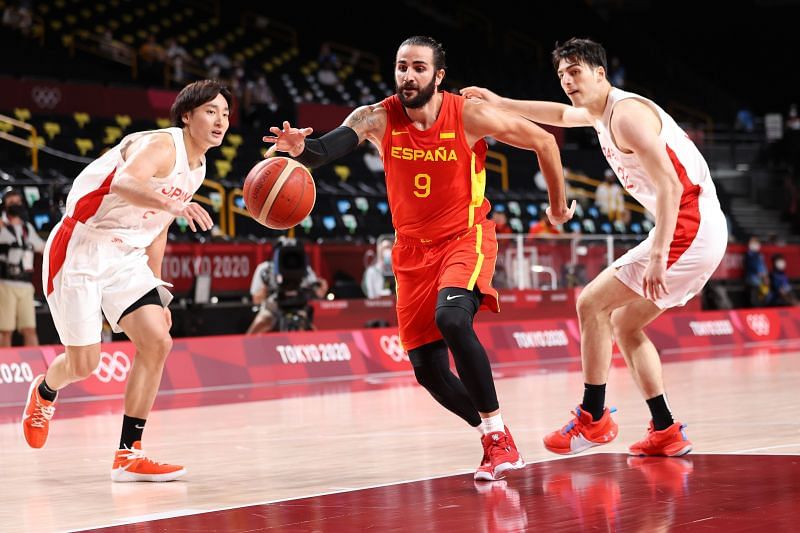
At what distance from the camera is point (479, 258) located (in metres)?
6.00

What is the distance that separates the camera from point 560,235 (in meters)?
18.6

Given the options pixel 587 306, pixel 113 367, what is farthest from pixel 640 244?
pixel 113 367

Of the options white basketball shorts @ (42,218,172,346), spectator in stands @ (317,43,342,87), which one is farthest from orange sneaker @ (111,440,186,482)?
spectator in stands @ (317,43,342,87)

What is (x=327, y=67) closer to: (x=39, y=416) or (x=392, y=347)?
(x=392, y=347)

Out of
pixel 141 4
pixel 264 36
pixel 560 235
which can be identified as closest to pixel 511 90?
pixel 264 36

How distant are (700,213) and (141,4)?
23.4 metres

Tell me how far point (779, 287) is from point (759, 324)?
151 inches

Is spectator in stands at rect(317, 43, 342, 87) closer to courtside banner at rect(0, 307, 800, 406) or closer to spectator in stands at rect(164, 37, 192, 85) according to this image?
spectator in stands at rect(164, 37, 192, 85)

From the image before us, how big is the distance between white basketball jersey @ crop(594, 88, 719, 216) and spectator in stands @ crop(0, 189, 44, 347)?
8.44 m

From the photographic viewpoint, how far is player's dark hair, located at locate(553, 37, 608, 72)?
6246mm

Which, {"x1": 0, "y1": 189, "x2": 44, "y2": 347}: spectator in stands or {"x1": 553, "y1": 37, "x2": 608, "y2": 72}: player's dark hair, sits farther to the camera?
{"x1": 0, "y1": 189, "x2": 44, "y2": 347}: spectator in stands

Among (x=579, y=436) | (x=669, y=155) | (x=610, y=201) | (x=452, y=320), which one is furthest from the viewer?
(x=610, y=201)

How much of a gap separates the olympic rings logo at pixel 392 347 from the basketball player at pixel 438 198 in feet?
28.2

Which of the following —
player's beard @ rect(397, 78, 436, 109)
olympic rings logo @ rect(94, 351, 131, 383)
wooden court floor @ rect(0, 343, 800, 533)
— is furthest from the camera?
olympic rings logo @ rect(94, 351, 131, 383)
